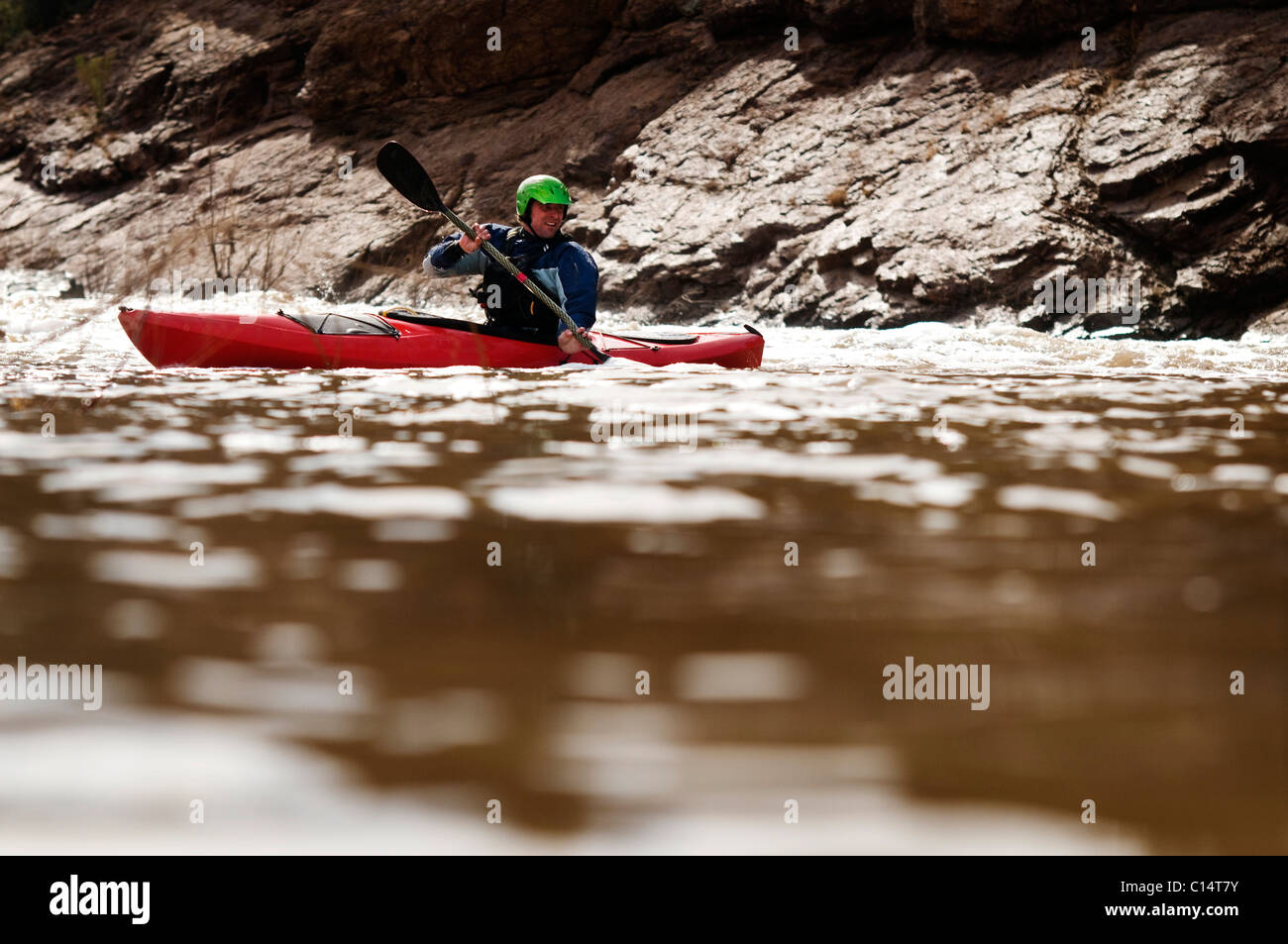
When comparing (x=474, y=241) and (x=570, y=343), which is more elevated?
(x=474, y=241)

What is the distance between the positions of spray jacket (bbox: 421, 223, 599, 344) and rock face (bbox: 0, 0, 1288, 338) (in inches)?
47.4

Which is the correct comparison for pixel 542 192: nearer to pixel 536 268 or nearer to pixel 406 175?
pixel 536 268

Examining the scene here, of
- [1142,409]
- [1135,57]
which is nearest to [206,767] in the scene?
[1142,409]

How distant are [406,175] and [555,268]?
3.52 feet

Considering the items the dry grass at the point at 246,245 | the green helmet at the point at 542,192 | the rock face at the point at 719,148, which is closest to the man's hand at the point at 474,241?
the green helmet at the point at 542,192

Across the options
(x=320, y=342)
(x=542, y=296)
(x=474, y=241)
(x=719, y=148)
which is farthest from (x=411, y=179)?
(x=719, y=148)

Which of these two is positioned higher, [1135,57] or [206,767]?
[1135,57]

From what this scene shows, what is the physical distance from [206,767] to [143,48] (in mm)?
20204

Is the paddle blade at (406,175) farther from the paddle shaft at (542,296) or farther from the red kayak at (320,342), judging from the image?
the red kayak at (320,342)

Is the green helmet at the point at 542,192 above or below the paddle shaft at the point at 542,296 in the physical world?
above

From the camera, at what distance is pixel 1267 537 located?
2066 millimetres

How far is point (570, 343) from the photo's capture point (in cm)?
615

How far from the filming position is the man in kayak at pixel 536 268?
249 inches
